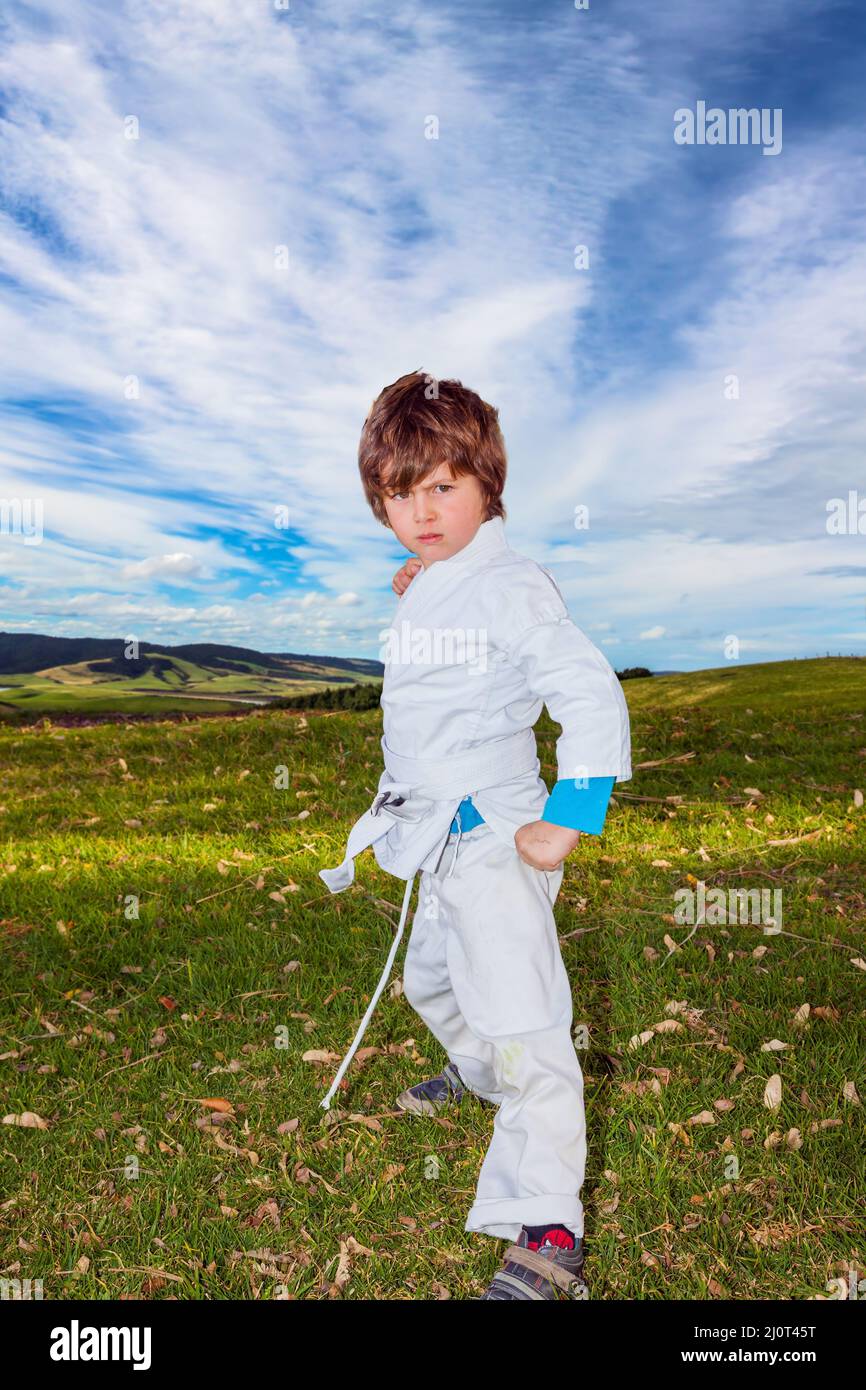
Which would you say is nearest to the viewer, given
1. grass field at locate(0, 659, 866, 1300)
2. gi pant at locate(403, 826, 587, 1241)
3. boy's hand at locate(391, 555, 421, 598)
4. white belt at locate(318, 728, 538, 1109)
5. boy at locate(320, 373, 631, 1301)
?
boy at locate(320, 373, 631, 1301)

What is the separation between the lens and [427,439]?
3227mm

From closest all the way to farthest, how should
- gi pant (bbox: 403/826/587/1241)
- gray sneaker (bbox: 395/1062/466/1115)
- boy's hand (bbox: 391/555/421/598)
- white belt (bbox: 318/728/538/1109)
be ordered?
gi pant (bbox: 403/826/587/1241) < white belt (bbox: 318/728/538/1109) < boy's hand (bbox: 391/555/421/598) < gray sneaker (bbox: 395/1062/466/1115)

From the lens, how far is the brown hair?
3230mm

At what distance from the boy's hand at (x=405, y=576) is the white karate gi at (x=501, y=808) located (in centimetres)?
46

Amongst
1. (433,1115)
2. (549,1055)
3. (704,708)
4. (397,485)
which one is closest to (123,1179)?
(433,1115)

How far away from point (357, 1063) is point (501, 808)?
2.01 meters

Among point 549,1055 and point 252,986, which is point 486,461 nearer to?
point 549,1055

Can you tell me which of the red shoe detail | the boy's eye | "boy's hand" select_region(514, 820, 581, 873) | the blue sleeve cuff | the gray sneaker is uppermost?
the boy's eye

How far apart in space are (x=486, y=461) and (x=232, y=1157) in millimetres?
2935

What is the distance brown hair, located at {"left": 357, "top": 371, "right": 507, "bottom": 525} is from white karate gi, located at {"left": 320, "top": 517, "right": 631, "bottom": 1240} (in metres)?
0.22

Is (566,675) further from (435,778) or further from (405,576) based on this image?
(405,576)

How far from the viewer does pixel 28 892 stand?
713cm

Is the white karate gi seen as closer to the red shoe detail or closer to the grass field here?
the red shoe detail

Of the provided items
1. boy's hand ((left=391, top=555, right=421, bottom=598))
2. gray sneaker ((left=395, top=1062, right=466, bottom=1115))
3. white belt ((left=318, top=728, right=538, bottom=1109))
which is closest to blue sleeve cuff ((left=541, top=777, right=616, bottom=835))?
white belt ((left=318, top=728, right=538, bottom=1109))
